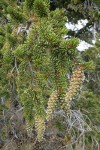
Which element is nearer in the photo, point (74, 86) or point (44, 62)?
point (74, 86)

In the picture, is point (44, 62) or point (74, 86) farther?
point (44, 62)

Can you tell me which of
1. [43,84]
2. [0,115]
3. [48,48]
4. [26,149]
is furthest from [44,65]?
[26,149]

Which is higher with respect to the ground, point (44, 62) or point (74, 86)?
point (44, 62)

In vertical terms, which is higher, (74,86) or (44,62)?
(44,62)

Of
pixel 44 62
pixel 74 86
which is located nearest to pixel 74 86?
pixel 74 86

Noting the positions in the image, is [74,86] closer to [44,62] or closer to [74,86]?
[74,86]

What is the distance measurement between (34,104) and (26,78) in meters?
0.47

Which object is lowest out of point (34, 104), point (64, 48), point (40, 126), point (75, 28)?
point (40, 126)

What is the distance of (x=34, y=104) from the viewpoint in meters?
2.15

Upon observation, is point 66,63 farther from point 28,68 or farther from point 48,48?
point 28,68

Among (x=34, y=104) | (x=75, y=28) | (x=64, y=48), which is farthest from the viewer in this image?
(x=75, y=28)

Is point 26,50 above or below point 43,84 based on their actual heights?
above

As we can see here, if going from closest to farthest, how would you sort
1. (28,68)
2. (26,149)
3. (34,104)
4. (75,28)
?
(34,104) → (28,68) → (26,149) → (75,28)

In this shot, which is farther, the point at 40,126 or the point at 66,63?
the point at 40,126
